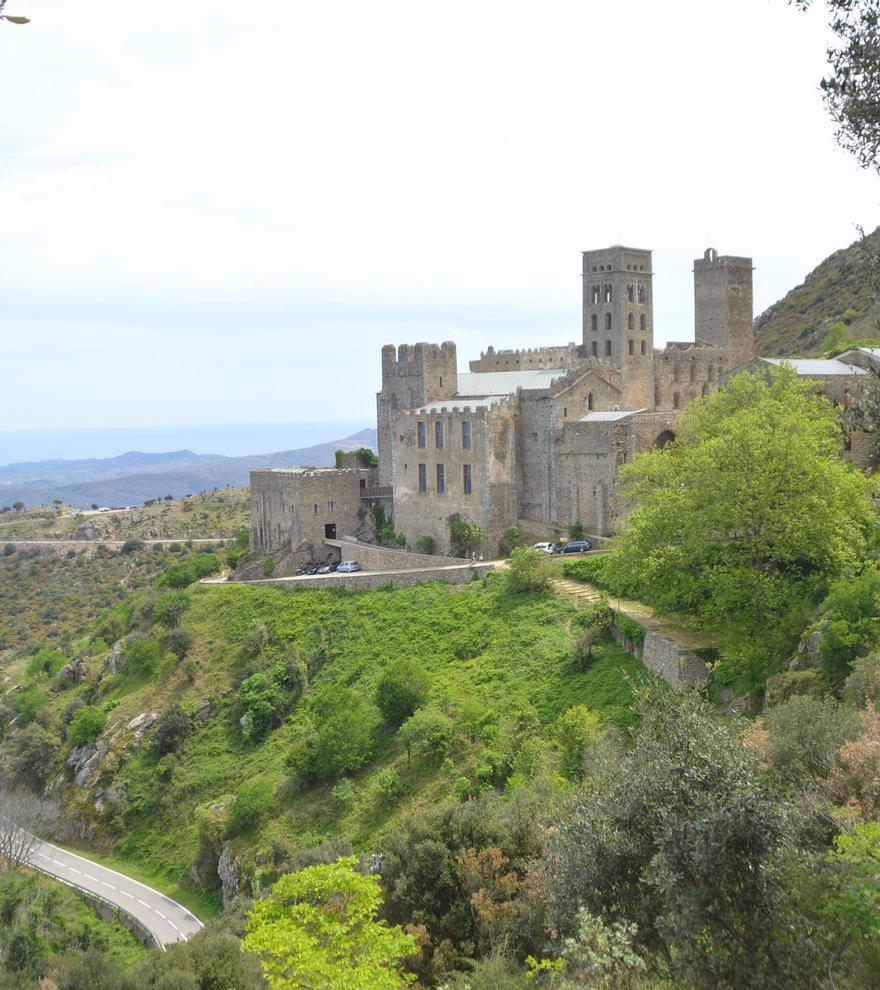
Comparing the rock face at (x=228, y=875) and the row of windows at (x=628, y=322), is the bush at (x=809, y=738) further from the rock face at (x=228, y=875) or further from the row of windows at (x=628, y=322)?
the row of windows at (x=628, y=322)

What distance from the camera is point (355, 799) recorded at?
107ft

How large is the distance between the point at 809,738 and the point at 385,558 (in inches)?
1280

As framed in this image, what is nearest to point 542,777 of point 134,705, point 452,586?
point 452,586

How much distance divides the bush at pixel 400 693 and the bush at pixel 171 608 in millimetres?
17514

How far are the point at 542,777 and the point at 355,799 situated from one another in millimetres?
9059

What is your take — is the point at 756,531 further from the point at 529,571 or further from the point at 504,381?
the point at 504,381

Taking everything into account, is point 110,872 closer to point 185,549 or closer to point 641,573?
point 641,573

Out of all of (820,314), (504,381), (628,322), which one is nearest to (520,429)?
(504,381)

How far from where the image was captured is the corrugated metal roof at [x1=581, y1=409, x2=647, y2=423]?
44594mm

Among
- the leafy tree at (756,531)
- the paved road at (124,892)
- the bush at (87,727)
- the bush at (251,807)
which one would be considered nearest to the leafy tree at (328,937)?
the leafy tree at (756,531)

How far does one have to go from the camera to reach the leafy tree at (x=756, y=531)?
27094mm

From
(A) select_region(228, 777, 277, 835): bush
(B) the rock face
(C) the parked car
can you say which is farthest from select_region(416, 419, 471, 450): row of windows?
(B) the rock face

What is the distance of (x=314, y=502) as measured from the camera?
53.8 metres

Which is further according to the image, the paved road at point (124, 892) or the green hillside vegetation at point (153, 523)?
the green hillside vegetation at point (153, 523)
